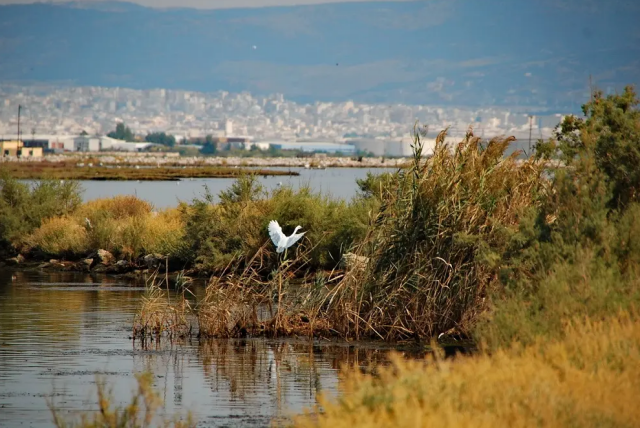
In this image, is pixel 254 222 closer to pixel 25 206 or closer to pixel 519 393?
pixel 25 206

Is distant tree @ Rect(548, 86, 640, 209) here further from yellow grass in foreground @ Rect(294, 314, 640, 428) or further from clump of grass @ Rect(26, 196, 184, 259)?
clump of grass @ Rect(26, 196, 184, 259)

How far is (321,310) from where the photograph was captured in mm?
19000

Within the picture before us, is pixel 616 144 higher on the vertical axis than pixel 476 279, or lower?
higher

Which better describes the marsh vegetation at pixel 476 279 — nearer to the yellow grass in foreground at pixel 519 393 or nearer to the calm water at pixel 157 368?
the yellow grass in foreground at pixel 519 393

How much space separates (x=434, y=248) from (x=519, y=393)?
8578 millimetres

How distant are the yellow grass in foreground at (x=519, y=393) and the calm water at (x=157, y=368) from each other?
3.25m

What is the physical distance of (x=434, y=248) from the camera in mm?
17688

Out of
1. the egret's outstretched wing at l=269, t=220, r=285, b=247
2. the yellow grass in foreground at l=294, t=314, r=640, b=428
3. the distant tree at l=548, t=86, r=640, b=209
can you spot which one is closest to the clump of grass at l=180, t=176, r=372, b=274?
the egret's outstretched wing at l=269, t=220, r=285, b=247

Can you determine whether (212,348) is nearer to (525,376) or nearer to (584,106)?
(584,106)

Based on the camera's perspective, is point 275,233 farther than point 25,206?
No

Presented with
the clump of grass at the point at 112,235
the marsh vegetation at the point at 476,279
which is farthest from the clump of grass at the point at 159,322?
the clump of grass at the point at 112,235

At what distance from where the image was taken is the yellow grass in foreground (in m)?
8.70

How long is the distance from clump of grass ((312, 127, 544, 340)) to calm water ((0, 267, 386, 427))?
32.9 inches

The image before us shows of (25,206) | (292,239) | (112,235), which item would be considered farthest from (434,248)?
(25,206)
